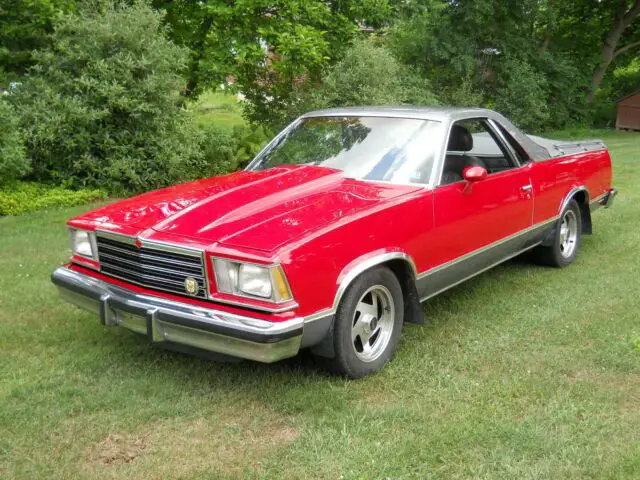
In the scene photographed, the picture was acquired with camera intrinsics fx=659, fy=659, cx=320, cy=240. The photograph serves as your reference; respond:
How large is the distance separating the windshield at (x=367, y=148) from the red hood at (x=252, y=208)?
0.15m

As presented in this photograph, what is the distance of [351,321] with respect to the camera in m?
3.75

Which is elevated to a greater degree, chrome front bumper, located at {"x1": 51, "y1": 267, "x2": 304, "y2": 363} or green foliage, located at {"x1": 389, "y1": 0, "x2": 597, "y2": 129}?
green foliage, located at {"x1": 389, "y1": 0, "x2": 597, "y2": 129}

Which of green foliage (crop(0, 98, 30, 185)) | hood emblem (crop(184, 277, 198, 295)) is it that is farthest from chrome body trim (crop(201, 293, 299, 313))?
green foliage (crop(0, 98, 30, 185))

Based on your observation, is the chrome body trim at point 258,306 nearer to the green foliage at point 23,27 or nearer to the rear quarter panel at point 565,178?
the rear quarter panel at point 565,178

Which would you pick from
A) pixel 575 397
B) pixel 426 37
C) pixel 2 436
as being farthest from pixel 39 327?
pixel 426 37

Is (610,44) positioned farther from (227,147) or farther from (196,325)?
(196,325)

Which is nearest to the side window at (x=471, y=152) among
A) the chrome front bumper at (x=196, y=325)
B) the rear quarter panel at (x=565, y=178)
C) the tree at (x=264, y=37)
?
the rear quarter panel at (x=565, y=178)

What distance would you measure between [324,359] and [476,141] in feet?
10.2

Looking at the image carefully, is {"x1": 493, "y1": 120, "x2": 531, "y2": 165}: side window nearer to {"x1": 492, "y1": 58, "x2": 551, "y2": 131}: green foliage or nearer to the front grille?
the front grille

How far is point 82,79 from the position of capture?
31.0ft

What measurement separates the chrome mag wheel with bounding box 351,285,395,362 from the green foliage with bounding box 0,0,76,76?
8.39m

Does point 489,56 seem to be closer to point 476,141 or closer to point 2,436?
point 476,141

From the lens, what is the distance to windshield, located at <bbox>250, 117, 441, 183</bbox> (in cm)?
457

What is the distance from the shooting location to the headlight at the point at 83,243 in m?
4.14
